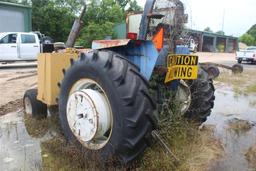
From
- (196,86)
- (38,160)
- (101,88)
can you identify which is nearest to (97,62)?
(101,88)

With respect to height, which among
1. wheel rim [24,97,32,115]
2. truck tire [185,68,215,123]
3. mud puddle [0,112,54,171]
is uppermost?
truck tire [185,68,215,123]

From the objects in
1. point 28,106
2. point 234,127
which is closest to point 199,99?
point 234,127

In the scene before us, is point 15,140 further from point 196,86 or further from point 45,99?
point 196,86

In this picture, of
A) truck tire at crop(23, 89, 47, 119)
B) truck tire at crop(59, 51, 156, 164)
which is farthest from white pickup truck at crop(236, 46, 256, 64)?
truck tire at crop(59, 51, 156, 164)

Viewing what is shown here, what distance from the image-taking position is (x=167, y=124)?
482 cm

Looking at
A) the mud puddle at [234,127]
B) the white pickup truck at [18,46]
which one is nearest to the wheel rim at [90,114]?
the mud puddle at [234,127]

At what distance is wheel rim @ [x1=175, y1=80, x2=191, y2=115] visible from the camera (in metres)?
5.31

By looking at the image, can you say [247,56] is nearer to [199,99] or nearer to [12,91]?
[12,91]

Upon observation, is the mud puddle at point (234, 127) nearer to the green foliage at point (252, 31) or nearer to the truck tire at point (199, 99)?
the truck tire at point (199, 99)

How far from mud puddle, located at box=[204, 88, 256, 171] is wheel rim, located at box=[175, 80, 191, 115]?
814mm

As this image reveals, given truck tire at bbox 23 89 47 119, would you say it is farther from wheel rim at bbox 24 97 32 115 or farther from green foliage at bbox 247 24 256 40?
green foliage at bbox 247 24 256 40

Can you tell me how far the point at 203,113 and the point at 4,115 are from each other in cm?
387

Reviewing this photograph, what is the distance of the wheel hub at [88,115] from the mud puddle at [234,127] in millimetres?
1614

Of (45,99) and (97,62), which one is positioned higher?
(97,62)
